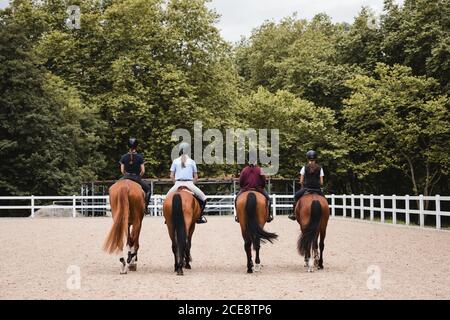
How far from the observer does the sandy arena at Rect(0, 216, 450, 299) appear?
10164 millimetres

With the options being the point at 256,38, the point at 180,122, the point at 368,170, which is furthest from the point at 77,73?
the point at 256,38

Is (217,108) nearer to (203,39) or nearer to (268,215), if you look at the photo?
(203,39)

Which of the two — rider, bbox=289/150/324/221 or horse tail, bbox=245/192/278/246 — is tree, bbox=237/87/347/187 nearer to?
rider, bbox=289/150/324/221

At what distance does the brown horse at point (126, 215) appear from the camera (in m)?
13.0

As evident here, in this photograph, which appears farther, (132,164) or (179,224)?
(132,164)

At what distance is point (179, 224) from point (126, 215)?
→ 97cm

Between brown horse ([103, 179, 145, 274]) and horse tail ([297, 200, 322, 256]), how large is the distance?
2.86 meters

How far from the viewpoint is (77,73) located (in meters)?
48.5

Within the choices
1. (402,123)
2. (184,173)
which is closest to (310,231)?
(184,173)

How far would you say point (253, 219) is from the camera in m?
13.3

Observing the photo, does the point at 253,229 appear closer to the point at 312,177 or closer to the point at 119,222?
the point at 312,177

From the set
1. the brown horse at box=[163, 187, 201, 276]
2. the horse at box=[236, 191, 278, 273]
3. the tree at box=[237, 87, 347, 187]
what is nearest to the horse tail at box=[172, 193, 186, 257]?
the brown horse at box=[163, 187, 201, 276]

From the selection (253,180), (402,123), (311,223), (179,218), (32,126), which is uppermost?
(402,123)
